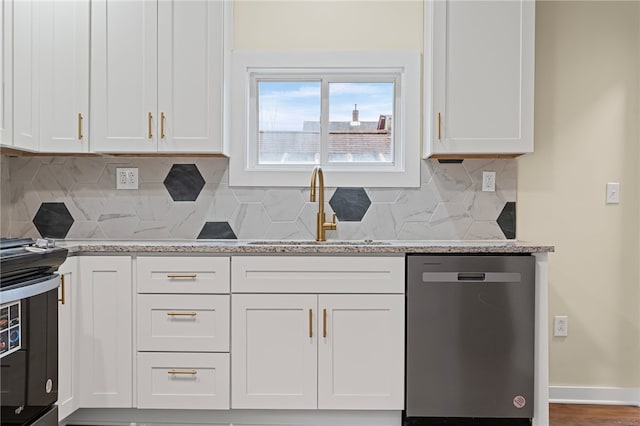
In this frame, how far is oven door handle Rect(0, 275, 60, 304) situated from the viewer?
1586mm

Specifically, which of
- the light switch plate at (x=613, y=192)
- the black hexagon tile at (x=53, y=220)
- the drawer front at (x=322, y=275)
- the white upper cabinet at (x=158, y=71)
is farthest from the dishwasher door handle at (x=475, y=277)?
the black hexagon tile at (x=53, y=220)

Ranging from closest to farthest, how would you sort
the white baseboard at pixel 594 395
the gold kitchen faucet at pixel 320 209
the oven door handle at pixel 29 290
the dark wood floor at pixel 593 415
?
the oven door handle at pixel 29 290
the dark wood floor at pixel 593 415
the gold kitchen faucet at pixel 320 209
the white baseboard at pixel 594 395

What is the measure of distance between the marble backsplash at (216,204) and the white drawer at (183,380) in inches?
30.7

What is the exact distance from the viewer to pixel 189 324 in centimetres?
246

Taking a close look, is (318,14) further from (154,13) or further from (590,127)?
(590,127)

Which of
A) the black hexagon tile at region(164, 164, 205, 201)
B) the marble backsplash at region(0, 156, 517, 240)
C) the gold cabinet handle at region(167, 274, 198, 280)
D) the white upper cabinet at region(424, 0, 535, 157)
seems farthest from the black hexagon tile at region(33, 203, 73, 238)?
the white upper cabinet at region(424, 0, 535, 157)

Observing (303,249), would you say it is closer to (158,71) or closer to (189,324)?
(189,324)

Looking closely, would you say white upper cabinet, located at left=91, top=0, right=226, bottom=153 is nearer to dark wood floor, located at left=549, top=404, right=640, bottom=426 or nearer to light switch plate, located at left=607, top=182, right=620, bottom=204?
light switch plate, located at left=607, top=182, right=620, bottom=204

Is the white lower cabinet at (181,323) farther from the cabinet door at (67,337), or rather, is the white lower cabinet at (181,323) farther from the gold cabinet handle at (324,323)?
the gold cabinet handle at (324,323)

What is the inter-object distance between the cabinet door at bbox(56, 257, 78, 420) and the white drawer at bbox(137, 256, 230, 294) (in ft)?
0.99

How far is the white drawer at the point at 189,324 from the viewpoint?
246 centimetres

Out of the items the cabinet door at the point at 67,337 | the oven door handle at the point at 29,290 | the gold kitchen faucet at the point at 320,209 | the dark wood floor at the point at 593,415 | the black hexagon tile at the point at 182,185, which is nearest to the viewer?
the oven door handle at the point at 29,290

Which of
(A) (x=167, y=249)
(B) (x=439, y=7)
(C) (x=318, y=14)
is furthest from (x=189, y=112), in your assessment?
(B) (x=439, y=7)

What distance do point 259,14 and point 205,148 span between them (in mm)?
863
